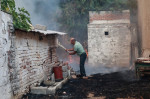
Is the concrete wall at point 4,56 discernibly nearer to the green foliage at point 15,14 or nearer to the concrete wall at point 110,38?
the green foliage at point 15,14

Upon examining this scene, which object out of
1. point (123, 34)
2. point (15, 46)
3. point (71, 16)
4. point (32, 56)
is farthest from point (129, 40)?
point (15, 46)

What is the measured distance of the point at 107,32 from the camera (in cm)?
1359

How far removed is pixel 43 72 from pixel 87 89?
2196mm

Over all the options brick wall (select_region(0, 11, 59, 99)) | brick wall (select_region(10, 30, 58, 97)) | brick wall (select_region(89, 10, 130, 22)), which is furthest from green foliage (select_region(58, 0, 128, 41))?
brick wall (select_region(0, 11, 59, 99))

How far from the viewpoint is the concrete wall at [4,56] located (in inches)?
179

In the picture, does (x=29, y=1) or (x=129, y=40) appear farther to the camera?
(x=29, y=1)

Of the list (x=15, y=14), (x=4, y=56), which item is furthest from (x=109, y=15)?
(x=4, y=56)

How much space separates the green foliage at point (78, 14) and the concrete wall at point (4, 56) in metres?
10.5

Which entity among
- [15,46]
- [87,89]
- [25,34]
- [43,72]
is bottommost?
[87,89]

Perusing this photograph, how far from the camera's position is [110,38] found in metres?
13.5

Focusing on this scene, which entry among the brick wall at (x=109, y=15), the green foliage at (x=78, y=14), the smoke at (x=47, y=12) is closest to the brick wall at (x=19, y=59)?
the brick wall at (x=109, y=15)

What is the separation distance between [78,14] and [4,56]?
11428mm

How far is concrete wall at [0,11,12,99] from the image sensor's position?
4547mm

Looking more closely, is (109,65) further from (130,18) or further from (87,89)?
(87,89)
